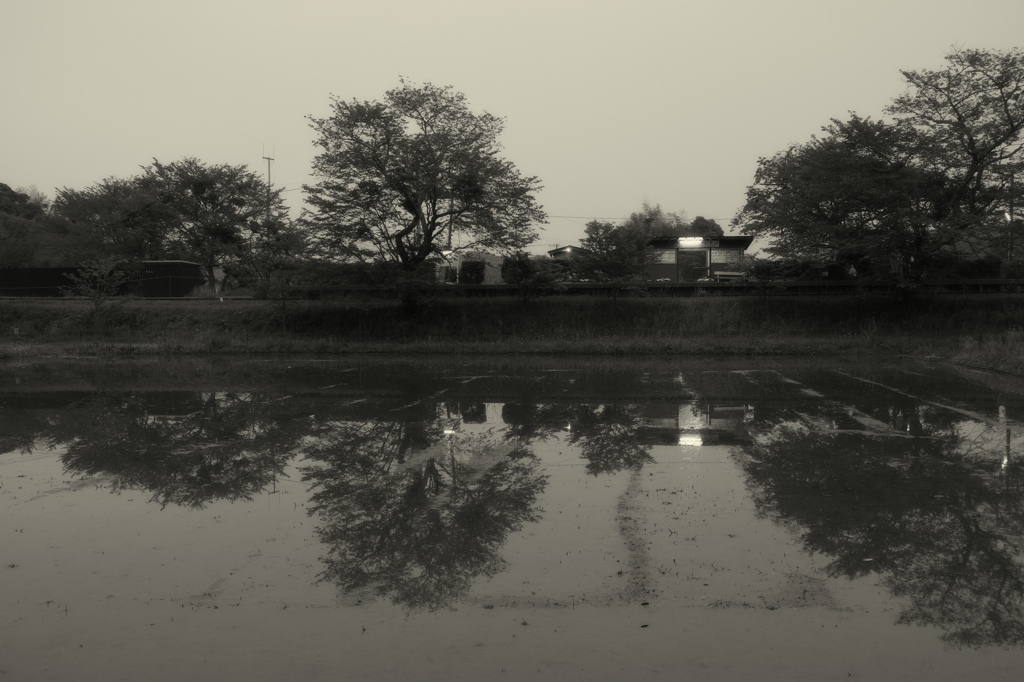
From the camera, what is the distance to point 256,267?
35719 mm

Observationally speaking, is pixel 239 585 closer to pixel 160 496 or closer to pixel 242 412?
pixel 160 496

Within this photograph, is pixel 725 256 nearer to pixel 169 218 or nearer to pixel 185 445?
pixel 169 218

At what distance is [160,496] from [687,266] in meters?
40.4

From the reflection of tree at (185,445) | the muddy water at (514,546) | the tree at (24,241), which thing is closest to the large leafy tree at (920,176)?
the muddy water at (514,546)

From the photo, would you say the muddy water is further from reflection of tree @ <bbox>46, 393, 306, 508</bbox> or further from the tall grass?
the tall grass

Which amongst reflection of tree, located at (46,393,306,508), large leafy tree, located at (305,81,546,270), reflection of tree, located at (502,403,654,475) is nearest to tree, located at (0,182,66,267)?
large leafy tree, located at (305,81,546,270)

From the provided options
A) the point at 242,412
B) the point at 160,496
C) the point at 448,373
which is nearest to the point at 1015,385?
the point at 448,373

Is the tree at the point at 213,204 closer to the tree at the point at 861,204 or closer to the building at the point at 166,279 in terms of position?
the building at the point at 166,279

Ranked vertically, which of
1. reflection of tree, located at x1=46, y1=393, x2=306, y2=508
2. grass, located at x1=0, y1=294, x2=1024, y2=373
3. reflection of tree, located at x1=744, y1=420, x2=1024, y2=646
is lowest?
reflection of tree, located at x1=46, y1=393, x2=306, y2=508

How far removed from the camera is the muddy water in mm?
4289

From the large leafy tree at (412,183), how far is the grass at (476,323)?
11.4 ft

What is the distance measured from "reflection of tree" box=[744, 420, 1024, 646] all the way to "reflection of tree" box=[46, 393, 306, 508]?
5.59m

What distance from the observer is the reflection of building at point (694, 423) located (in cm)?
1105

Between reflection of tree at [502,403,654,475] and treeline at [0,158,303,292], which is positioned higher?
treeline at [0,158,303,292]
